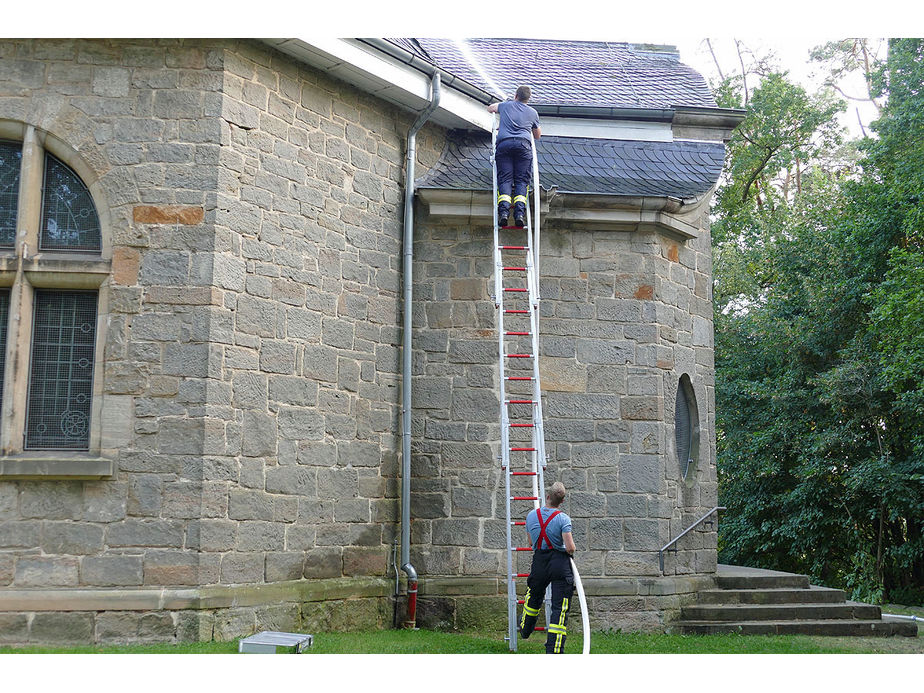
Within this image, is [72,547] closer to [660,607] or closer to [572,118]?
[660,607]

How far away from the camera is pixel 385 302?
29.8ft

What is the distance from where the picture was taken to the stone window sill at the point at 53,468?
279 inches

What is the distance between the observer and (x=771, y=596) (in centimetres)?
981

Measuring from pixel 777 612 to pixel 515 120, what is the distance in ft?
17.8

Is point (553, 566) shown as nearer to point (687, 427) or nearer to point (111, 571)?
point (111, 571)

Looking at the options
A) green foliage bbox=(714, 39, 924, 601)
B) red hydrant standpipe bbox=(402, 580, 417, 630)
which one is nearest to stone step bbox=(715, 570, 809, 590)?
red hydrant standpipe bbox=(402, 580, 417, 630)

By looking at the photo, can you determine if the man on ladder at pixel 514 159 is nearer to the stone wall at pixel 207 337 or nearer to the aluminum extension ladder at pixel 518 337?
the aluminum extension ladder at pixel 518 337

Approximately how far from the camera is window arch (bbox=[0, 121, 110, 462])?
7.35 metres

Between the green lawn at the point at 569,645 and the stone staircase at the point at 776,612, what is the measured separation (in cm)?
19

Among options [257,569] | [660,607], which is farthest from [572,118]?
[257,569]

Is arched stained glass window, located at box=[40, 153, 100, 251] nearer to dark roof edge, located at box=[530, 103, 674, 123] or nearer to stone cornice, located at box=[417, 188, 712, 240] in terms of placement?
stone cornice, located at box=[417, 188, 712, 240]

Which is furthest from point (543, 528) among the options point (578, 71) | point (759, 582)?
point (578, 71)

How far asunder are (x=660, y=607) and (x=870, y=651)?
1.83 m
